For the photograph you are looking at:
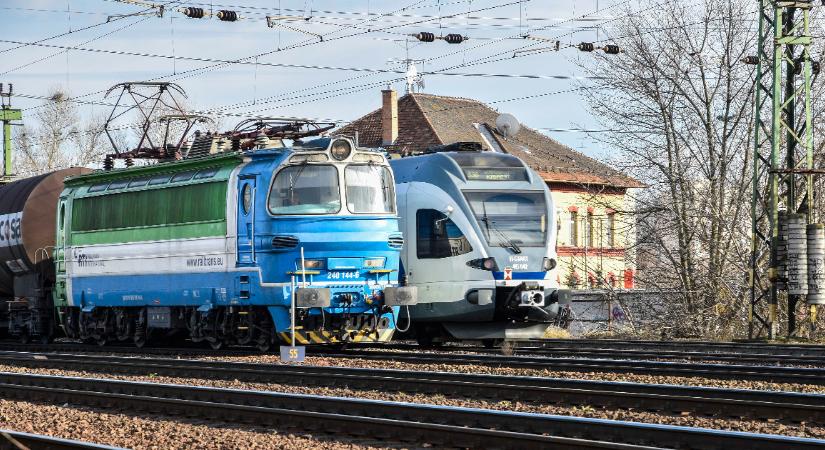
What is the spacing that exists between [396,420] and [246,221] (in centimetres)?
842

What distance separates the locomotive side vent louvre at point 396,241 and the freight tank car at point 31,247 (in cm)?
882

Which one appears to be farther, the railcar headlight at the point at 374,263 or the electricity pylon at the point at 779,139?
Answer: the electricity pylon at the point at 779,139

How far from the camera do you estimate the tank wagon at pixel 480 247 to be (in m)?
19.8

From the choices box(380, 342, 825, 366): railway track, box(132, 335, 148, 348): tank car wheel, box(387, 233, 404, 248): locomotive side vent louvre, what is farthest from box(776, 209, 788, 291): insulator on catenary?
box(132, 335, 148, 348): tank car wheel

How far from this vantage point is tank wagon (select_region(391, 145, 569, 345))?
781 inches

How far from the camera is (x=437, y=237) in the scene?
20375 millimetres

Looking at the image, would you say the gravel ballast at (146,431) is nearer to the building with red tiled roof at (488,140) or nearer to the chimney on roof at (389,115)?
the building with red tiled roof at (488,140)

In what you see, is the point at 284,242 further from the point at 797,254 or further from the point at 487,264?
the point at 797,254

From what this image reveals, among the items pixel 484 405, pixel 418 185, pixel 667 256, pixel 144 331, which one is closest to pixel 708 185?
pixel 667 256

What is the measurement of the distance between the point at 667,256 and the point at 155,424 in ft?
66.8

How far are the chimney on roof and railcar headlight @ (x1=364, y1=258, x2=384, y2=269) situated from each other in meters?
32.7

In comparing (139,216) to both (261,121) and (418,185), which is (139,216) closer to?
(261,121)

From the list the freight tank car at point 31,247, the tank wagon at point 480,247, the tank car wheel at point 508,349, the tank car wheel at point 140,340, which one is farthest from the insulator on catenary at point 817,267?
the freight tank car at point 31,247

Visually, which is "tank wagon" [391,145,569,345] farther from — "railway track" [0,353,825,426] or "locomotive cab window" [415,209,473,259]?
"railway track" [0,353,825,426]
